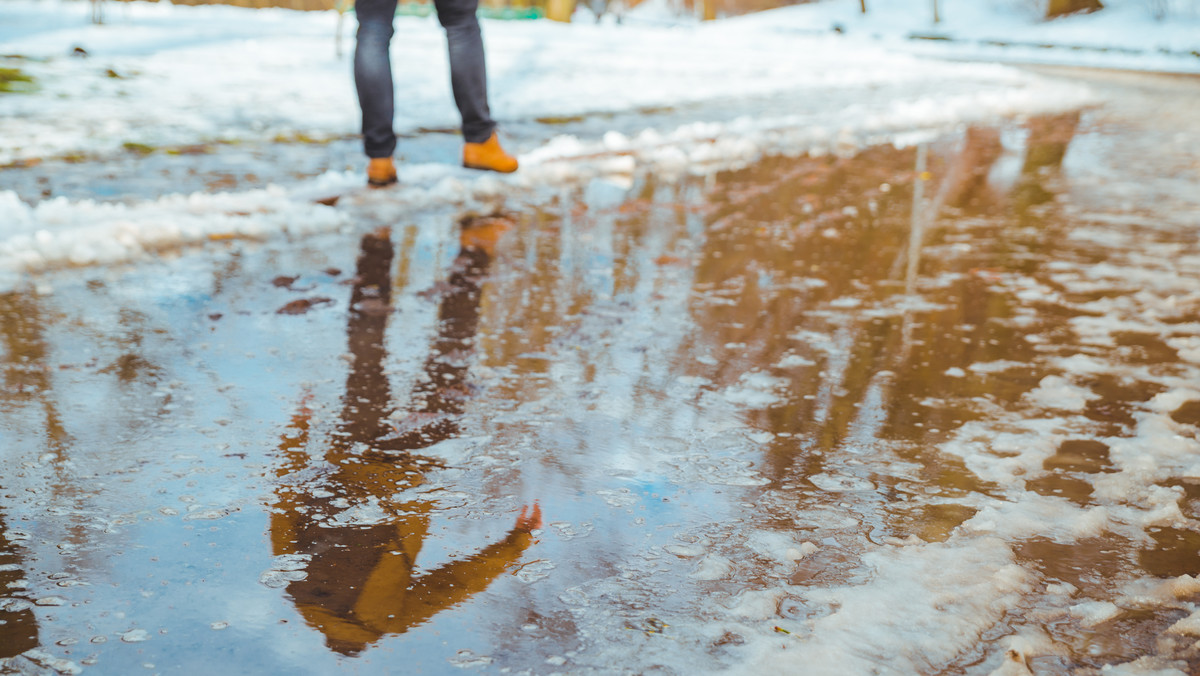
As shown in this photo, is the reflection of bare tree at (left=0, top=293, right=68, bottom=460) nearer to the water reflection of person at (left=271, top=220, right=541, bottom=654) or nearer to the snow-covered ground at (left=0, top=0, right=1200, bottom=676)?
the snow-covered ground at (left=0, top=0, right=1200, bottom=676)

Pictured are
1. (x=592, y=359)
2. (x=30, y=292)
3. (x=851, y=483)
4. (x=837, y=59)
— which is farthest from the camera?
(x=837, y=59)

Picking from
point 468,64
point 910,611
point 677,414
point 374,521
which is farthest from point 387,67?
point 910,611

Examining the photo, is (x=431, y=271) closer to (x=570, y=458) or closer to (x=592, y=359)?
(x=592, y=359)

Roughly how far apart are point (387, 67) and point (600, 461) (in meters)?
2.51

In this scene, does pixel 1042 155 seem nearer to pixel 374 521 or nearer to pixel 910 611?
pixel 910 611

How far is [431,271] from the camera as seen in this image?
273 cm

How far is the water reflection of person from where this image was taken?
1222 millimetres

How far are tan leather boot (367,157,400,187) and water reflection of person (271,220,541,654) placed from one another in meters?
1.70

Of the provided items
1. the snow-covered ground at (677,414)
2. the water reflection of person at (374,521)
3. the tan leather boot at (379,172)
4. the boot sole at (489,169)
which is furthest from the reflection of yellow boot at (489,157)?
the water reflection of person at (374,521)

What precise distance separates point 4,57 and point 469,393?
666 cm

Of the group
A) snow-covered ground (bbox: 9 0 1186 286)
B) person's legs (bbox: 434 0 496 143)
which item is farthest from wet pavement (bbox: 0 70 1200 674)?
person's legs (bbox: 434 0 496 143)

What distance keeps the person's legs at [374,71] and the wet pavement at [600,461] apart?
2.51 feet

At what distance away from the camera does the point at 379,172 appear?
3697mm

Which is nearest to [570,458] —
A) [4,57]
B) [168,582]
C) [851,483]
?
[851,483]
